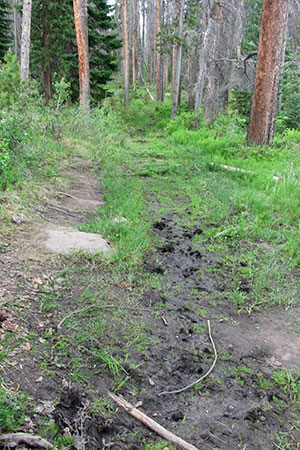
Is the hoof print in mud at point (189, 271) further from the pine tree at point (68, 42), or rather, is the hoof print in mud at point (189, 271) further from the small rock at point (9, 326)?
the pine tree at point (68, 42)

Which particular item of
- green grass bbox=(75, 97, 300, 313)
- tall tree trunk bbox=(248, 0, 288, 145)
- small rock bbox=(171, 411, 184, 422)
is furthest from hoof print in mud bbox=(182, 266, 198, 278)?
tall tree trunk bbox=(248, 0, 288, 145)

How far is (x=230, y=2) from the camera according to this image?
14883 mm

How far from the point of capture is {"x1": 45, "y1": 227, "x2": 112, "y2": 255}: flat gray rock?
408 centimetres

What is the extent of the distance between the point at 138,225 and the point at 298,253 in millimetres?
2288

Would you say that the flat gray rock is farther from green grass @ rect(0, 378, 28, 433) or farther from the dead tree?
the dead tree

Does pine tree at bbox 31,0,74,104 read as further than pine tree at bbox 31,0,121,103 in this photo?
Yes

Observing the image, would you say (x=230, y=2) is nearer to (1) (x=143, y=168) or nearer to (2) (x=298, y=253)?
(1) (x=143, y=168)

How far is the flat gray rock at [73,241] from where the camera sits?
408 cm

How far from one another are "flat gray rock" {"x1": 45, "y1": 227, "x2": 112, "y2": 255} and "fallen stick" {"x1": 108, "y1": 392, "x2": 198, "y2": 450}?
78.7 inches

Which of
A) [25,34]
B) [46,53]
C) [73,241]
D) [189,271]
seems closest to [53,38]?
[46,53]

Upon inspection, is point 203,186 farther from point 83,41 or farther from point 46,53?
point 46,53

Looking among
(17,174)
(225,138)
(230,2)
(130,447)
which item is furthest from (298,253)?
(230,2)

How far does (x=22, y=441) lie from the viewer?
172 cm

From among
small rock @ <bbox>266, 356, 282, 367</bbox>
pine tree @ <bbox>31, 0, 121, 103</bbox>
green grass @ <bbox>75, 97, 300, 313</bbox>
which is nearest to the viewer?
small rock @ <bbox>266, 356, 282, 367</bbox>
